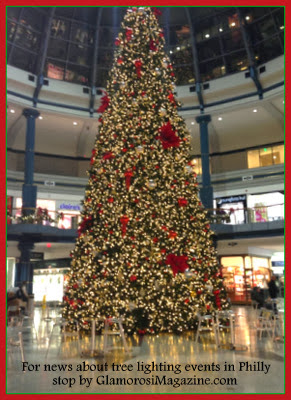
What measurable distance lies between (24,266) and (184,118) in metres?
14.7

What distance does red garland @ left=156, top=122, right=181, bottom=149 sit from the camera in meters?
9.89

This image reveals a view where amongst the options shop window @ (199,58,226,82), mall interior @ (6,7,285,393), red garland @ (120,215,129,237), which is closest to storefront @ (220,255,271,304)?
mall interior @ (6,7,285,393)

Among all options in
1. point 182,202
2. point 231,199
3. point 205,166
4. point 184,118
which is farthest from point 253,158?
point 182,202

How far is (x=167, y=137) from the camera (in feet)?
32.5

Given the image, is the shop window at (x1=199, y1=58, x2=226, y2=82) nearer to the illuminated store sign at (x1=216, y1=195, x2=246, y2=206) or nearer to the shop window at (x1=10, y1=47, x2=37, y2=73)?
the illuminated store sign at (x1=216, y1=195, x2=246, y2=206)

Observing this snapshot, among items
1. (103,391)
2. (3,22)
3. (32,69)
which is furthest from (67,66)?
(103,391)

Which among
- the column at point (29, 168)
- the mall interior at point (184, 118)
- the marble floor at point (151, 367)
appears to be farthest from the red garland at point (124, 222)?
the column at point (29, 168)

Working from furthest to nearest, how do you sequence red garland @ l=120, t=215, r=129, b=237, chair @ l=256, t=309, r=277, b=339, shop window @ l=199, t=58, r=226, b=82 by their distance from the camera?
shop window @ l=199, t=58, r=226, b=82
red garland @ l=120, t=215, r=129, b=237
chair @ l=256, t=309, r=277, b=339

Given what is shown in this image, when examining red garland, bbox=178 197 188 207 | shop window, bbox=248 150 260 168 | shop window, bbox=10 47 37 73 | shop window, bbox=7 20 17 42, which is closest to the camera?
red garland, bbox=178 197 188 207

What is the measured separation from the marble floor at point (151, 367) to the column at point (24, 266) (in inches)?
506

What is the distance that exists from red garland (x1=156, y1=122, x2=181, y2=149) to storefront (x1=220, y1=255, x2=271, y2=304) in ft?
49.7

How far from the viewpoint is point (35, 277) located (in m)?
21.8

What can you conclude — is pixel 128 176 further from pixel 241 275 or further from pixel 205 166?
pixel 205 166

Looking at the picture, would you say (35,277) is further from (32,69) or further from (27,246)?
(32,69)
